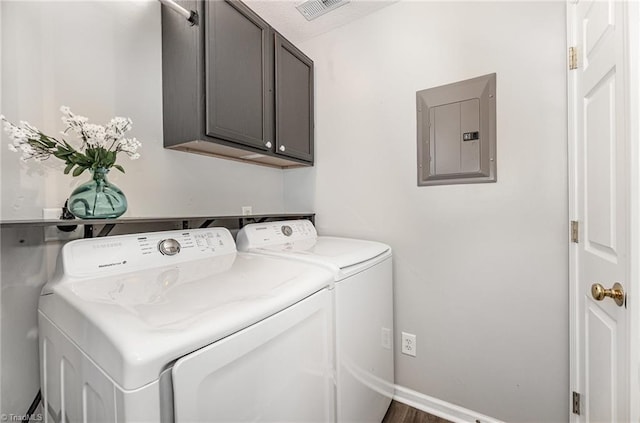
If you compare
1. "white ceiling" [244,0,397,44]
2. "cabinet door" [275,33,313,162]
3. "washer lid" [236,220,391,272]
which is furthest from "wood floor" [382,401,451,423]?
"white ceiling" [244,0,397,44]

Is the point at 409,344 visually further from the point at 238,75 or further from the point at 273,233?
the point at 238,75

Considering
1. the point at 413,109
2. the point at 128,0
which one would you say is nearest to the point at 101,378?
the point at 128,0

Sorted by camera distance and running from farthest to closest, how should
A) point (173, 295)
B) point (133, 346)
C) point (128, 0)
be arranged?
point (128, 0), point (173, 295), point (133, 346)

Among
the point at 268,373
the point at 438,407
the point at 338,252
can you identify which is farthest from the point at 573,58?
the point at 438,407

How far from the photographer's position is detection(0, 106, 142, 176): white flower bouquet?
3.04ft

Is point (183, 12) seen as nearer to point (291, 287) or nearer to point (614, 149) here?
point (291, 287)

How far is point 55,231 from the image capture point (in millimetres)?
1097

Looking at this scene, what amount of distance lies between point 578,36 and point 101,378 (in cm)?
204

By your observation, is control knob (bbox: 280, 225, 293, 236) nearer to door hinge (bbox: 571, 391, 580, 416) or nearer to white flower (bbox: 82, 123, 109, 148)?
white flower (bbox: 82, 123, 109, 148)

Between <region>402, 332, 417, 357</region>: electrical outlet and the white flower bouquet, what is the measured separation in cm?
176

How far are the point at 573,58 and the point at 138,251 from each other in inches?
80.0

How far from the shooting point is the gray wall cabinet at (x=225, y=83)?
129cm

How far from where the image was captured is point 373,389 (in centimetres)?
139

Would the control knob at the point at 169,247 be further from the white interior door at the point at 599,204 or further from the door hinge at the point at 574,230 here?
the door hinge at the point at 574,230
